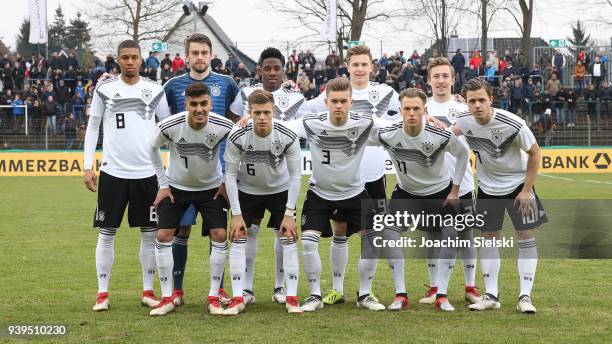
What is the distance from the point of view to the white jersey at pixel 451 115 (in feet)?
28.1

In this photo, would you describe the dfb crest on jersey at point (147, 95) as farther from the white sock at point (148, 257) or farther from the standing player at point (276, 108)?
the white sock at point (148, 257)

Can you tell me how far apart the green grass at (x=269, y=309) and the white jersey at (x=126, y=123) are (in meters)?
1.32

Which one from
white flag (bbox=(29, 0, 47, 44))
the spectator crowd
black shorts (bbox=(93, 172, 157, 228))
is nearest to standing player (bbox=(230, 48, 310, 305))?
black shorts (bbox=(93, 172, 157, 228))

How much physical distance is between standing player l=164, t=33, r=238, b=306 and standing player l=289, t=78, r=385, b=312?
31.5 inches

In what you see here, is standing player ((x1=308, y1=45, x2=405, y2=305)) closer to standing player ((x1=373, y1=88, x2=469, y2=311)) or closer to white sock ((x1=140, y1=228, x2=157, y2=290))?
standing player ((x1=373, y1=88, x2=469, y2=311))

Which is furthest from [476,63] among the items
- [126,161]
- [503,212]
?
[126,161]

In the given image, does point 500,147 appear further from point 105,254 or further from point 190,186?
point 105,254

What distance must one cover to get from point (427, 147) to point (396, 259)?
1094 millimetres

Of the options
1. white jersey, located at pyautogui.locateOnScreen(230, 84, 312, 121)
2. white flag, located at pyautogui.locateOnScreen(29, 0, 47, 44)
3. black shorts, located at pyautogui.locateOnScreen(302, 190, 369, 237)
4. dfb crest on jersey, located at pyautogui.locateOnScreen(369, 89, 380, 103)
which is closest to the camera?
black shorts, located at pyautogui.locateOnScreen(302, 190, 369, 237)

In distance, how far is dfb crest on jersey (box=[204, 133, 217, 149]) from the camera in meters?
7.77

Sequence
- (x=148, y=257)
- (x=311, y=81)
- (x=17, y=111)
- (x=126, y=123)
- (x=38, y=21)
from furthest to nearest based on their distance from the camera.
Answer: (x=38, y=21)
(x=311, y=81)
(x=17, y=111)
(x=148, y=257)
(x=126, y=123)

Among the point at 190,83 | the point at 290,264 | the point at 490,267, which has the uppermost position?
the point at 190,83

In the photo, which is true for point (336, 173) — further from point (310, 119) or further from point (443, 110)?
point (443, 110)

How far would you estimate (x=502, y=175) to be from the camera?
26.3 feet
